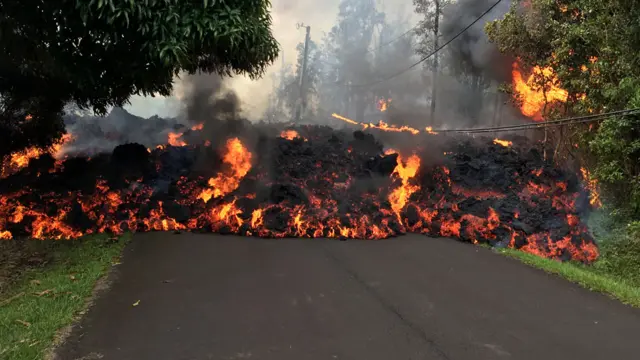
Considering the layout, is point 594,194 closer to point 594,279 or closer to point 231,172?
point 594,279

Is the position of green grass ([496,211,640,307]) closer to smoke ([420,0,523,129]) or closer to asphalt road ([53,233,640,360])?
asphalt road ([53,233,640,360])

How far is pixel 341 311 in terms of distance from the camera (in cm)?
562

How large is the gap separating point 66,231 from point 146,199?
1962mm

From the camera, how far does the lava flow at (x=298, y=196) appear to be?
33.8 ft

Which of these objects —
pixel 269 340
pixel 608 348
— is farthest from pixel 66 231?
pixel 608 348

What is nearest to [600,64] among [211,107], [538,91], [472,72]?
[538,91]

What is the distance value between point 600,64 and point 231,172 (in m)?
9.76

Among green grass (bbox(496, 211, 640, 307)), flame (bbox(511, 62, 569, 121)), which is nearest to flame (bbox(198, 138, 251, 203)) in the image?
green grass (bbox(496, 211, 640, 307))

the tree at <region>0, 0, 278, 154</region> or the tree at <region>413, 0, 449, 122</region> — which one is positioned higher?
the tree at <region>413, 0, 449, 122</region>

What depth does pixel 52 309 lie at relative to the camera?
533cm

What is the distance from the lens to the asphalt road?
15.0 ft

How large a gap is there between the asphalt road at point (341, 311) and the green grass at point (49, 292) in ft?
0.85

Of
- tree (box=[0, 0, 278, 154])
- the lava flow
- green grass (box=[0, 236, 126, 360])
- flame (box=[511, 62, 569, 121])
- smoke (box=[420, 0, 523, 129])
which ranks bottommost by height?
green grass (box=[0, 236, 126, 360])

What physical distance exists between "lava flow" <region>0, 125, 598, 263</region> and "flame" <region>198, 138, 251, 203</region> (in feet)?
0.11
